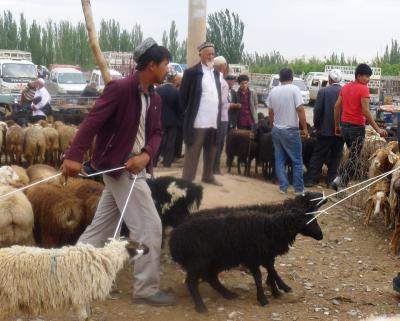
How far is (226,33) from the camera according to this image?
170 feet

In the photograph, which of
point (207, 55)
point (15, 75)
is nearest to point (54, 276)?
point (207, 55)

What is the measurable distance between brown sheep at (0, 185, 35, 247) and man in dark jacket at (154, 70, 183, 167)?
6274 mm

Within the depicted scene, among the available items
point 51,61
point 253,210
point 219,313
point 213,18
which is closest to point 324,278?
point 253,210

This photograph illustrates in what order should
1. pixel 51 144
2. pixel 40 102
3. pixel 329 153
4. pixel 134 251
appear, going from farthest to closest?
pixel 40 102, pixel 51 144, pixel 329 153, pixel 134 251

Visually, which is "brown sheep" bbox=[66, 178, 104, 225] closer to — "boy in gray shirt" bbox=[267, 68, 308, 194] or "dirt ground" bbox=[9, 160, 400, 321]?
"dirt ground" bbox=[9, 160, 400, 321]

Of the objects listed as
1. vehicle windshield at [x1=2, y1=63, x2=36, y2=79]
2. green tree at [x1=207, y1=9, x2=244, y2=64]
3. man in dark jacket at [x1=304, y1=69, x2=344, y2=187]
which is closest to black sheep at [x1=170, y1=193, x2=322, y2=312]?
man in dark jacket at [x1=304, y1=69, x2=344, y2=187]

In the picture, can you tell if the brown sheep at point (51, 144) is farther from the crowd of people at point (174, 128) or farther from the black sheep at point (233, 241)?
the black sheep at point (233, 241)

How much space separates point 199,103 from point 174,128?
402 centimetres

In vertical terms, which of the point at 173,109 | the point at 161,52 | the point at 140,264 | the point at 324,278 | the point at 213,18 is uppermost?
the point at 213,18

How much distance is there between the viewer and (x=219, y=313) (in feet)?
16.5

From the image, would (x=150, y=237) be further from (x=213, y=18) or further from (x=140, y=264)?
(x=213, y=18)

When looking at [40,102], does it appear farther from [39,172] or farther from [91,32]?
[91,32]

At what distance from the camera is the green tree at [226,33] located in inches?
2025

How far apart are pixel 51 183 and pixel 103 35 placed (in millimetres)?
60867
